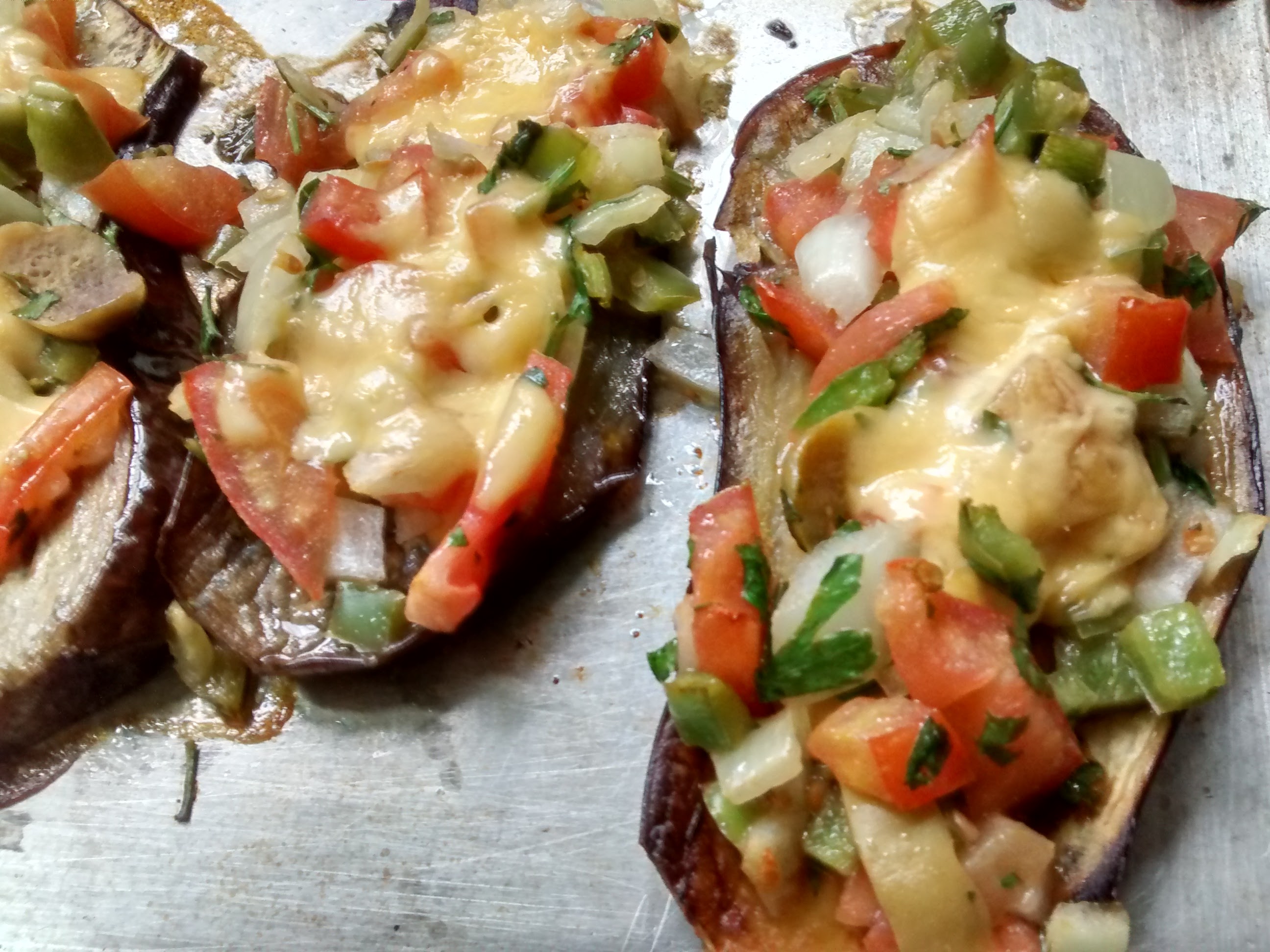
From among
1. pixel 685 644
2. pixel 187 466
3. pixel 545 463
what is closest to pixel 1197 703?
pixel 685 644

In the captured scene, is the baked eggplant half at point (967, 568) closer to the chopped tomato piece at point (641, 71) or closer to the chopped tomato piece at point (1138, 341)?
the chopped tomato piece at point (1138, 341)

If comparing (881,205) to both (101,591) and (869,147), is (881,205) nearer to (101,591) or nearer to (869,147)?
(869,147)

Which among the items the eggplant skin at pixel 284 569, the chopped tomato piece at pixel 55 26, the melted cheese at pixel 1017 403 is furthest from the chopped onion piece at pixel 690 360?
the chopped tomato piece at pixel 55 26

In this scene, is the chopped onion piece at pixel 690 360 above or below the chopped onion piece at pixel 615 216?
below

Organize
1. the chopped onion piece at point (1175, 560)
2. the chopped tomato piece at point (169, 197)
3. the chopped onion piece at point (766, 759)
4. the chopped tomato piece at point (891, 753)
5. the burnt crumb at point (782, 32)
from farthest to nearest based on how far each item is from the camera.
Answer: the burnt crumb at point (782, 32), the chopped tomato piece at point (169, 197), the chopped onion piece at point (1175, 560), the chopped onion piece at point (766, 759), the chopped tomato piece at point (891, 753)

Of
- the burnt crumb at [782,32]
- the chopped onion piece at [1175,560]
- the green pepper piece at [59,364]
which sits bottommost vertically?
the green pepper piece at [59,364]

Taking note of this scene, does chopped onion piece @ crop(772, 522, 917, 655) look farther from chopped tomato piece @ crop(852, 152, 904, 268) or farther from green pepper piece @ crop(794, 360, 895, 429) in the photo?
chopped tomato piece @ crop(852, 152, 904, 268)
